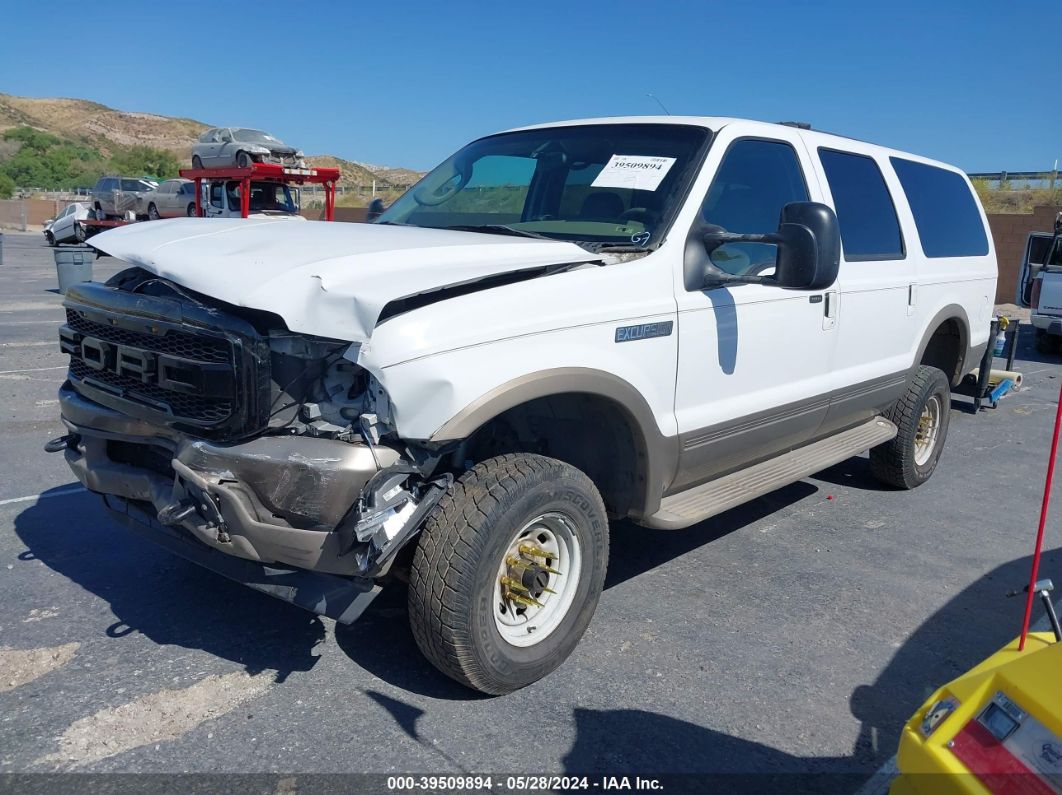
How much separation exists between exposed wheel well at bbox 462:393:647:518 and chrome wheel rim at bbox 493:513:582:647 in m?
0.41

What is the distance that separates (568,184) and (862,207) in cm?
182

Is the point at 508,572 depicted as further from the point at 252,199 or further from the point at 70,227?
the point at 70,227

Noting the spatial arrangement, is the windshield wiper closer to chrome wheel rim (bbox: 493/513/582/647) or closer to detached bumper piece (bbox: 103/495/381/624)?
chrome wheel rim (bbox: 493/513/582/647)

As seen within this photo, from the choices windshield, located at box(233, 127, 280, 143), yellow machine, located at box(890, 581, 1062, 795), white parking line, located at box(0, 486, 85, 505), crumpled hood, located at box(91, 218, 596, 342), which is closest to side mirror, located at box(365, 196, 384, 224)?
crumpled hood, located at box(91, 218, 596, 342)

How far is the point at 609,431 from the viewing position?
365 cm

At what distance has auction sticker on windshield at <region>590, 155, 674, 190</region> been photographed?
3885 millimetres

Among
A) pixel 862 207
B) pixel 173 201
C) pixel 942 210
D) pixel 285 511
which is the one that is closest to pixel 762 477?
pixel 862 207

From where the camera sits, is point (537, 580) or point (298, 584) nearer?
point (298, 584)

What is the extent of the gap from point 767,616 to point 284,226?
109 inches

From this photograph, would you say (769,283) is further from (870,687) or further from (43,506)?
(43,506)

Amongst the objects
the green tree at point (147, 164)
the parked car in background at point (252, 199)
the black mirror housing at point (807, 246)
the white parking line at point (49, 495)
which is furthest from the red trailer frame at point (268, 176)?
the green tree at point (147, 164)

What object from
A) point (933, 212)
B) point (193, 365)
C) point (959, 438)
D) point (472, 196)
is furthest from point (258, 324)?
point (959, 438)

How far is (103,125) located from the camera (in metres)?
108

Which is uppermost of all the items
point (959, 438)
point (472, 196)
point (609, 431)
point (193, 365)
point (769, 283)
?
point (472, 196)
